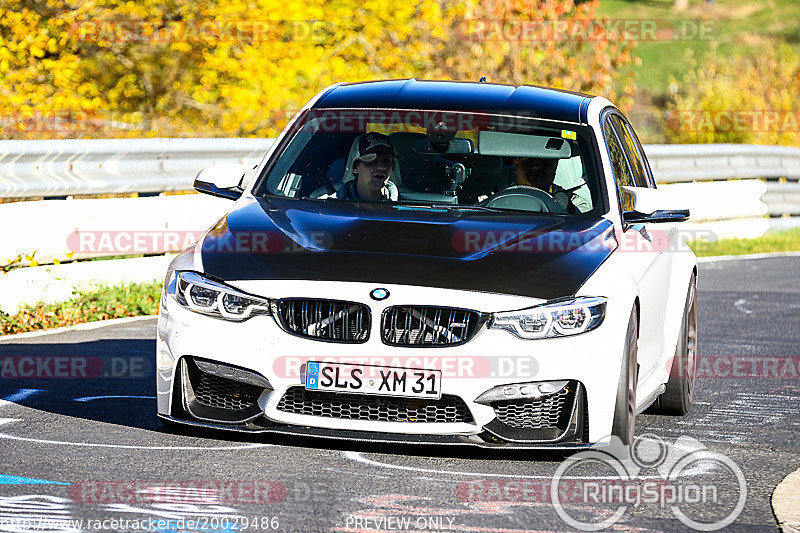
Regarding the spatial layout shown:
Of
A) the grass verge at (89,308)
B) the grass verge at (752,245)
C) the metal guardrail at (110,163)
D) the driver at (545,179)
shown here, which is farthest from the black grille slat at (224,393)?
the grass verge at (752,245)

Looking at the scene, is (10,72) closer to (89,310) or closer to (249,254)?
(89,310)

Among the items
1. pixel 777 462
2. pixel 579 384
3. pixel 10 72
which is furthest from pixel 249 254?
pixel 10 72

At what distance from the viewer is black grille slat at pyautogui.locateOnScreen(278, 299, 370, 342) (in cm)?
588

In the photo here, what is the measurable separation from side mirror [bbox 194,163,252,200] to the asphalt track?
1.12 meters

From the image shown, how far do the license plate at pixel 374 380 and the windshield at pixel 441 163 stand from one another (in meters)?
1.46

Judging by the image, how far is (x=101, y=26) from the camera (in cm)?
1834

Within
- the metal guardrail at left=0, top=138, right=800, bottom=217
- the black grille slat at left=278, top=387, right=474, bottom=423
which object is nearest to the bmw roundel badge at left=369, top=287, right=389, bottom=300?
the black grille slat at left=278, top=387, right=474, bottom=423

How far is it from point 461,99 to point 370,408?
7.51 ft

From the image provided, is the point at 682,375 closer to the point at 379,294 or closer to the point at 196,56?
the point at 379,294

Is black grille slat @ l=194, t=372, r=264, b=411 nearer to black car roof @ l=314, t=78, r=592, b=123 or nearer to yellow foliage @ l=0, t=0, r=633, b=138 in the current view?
A: black car roof @ l=314, t=78, r=592, b=123

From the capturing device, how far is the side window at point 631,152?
8031 millimetres

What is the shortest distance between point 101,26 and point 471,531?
566 inches

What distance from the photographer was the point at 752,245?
62.1 feet

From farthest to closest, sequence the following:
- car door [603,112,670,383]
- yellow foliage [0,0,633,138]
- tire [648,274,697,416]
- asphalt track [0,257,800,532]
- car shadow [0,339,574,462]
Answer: yellow foliage [0,0,633,138] < tire [648,274,697,416] < car door [603,112,670,383] < car shadow [0,339,574,462] < asphalt track [0,257,800,532]
